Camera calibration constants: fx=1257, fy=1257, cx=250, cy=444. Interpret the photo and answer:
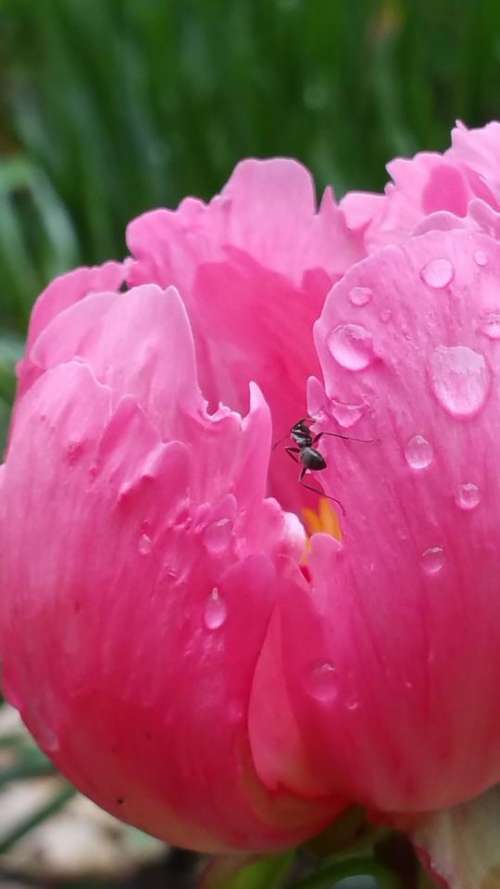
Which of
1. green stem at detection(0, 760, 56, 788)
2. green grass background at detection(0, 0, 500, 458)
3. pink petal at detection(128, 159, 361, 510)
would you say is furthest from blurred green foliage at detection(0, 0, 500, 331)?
pink petal at detection(128, 159, 361, 510)

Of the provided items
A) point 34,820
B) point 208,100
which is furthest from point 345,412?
point 208,100

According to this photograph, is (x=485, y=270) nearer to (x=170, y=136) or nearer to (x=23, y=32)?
(x=170, y=136)

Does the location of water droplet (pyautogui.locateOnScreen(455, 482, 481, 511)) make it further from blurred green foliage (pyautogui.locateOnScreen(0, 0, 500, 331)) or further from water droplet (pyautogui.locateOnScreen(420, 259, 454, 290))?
blurred green foliage (pyautogui.locateOnScreen(0, 0, 500, 331))

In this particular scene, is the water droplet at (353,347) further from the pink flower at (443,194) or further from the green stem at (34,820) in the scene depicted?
the green stem at (34,820)

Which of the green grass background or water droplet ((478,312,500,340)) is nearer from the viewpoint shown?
water droplet ((478,312,500,340))

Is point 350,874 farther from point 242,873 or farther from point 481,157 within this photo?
point 481,157

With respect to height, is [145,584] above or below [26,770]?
above

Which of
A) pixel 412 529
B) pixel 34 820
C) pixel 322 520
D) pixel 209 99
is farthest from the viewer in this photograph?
pixel 209 99

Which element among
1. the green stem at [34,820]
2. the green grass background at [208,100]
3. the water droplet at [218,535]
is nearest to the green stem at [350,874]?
the water droplet at [218,535]
